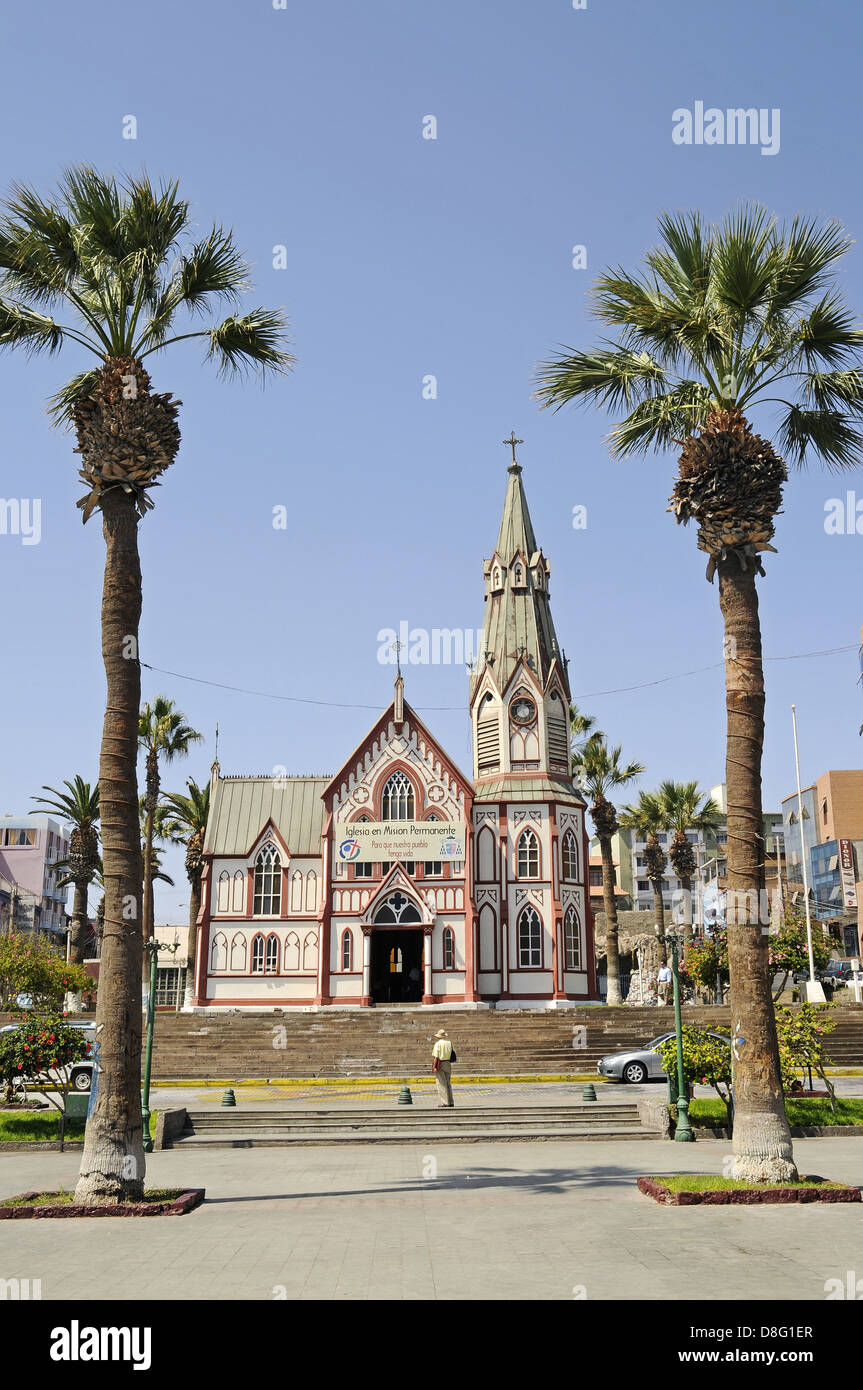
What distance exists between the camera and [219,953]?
51906mm

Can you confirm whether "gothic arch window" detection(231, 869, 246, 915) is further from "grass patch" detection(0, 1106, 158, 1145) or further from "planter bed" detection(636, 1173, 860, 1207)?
"planter bed" detection(636, 1173, 860, 1207)

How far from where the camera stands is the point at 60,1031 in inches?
883

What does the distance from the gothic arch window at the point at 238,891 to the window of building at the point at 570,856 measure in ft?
47.7

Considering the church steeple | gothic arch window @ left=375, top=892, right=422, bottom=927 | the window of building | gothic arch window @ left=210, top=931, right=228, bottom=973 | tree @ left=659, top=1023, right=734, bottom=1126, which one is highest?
the church steeple

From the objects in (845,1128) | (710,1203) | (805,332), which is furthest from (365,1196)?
(805,332)

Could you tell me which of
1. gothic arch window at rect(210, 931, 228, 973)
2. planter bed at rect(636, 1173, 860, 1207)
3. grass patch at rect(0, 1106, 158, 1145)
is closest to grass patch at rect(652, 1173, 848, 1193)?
planter bed at rect(636, 1173, 860, 1207)

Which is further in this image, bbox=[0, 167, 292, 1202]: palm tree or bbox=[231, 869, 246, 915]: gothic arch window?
bbox=[231, 869, 246, 915]: gothic arch window

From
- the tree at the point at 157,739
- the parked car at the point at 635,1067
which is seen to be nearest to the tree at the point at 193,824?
the tree at the point at 157,739

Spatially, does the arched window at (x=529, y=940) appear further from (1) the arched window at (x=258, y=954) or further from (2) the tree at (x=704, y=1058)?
(2) the tree at (x=704, y=1058)

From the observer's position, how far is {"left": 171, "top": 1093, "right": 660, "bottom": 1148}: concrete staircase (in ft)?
75.4

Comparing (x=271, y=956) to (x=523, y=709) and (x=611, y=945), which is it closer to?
(x=611, y=945)

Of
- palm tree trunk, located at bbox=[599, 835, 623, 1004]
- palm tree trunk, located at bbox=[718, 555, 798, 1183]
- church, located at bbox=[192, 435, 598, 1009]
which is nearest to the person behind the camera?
palm tree trunk, located at bbox=[718, 555, 798, 1183]

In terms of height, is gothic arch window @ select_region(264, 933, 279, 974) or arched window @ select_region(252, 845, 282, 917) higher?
arched window @ select_region(252, 845, 282, 917)

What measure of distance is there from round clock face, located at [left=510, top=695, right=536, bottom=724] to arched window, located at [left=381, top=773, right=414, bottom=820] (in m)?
5.85
